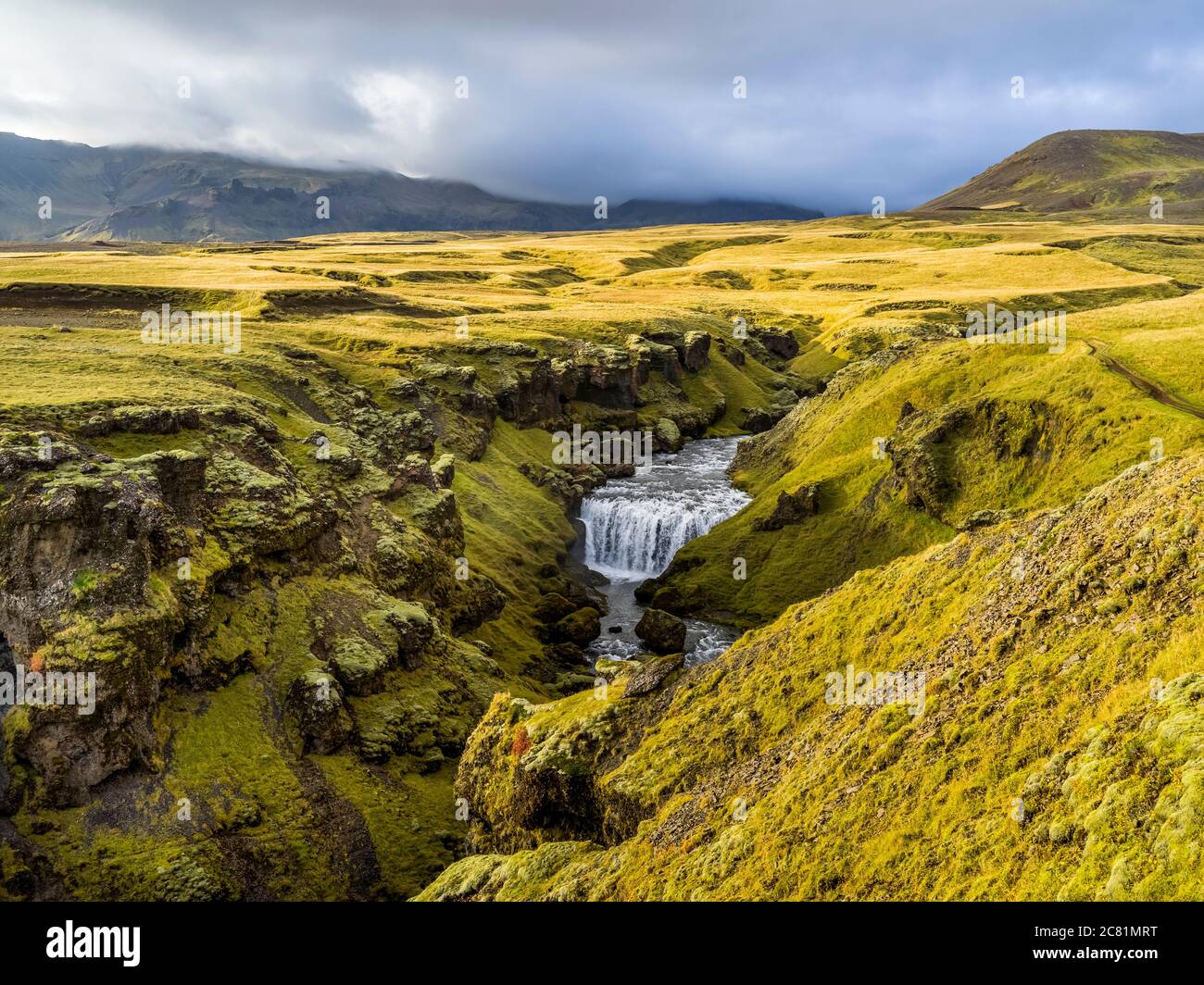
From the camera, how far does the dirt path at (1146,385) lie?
50.7 m

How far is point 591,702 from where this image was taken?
30094 millimetres

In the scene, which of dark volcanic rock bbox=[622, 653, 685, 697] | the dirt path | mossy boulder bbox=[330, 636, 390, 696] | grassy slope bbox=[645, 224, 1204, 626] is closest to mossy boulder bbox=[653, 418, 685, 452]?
grassy slope bbox=[645, 224, 1204, 626]

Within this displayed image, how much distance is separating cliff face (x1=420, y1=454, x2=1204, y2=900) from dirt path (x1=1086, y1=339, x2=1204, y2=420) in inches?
1302

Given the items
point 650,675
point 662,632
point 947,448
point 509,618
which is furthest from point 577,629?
point 947,448

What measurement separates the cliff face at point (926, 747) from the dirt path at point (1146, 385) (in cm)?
3306

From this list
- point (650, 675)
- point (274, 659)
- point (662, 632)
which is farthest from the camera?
point (662, 632)

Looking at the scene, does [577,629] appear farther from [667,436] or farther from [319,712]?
[667,436]

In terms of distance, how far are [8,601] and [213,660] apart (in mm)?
8803

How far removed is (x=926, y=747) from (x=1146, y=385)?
4893 cm

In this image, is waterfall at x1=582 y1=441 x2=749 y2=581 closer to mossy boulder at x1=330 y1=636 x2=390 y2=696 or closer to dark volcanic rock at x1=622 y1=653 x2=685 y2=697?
mossy boulder at x1=330 y1=636 x2=390 y2=696

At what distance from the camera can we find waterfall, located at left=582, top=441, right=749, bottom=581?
7656 cm

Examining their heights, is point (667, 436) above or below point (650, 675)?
above

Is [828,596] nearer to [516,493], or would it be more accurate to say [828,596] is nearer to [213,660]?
[213,660]

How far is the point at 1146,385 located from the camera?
178 feet
